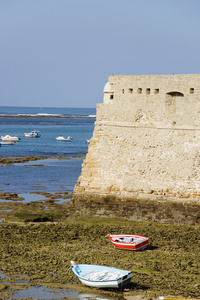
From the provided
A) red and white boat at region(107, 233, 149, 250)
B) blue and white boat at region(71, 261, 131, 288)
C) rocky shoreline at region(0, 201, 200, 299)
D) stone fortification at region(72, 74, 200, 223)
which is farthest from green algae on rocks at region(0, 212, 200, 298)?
stone fortification at region(72, 74, 200, 223)

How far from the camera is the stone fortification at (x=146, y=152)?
75.2 feet

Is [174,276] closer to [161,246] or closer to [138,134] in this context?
[161,246]

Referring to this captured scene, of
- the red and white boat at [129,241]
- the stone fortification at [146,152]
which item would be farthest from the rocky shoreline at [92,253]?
the stone fortification at [146,152]

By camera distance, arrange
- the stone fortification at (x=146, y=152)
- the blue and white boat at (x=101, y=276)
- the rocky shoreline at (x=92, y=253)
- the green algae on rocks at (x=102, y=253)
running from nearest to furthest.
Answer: the blue and white boat at (x=101, y=276) < the rocky shoreline at (x=92, y=253) < the green algae on rocks at (x=102, y=253) < the stone fortification at (x=146, y=152)

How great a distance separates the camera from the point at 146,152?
2408 centimetres

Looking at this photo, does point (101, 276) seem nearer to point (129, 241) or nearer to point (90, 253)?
point (90, 253)

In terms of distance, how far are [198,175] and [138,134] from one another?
320 centimetres

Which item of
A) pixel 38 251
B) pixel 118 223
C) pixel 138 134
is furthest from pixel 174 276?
pixel 138 134

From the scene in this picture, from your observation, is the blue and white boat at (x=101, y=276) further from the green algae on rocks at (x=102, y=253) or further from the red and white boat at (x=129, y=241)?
the red and white boat at (x=129, y=241)

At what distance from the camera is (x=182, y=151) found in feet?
75.8

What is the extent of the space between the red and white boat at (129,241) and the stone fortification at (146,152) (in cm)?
323

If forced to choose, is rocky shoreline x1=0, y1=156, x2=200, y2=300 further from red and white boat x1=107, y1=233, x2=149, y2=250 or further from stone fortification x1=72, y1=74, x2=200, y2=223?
stone fortification x1=72, y1=74, x2=200, y2=223

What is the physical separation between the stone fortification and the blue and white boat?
22.3 feet

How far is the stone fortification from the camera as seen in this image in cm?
2291
